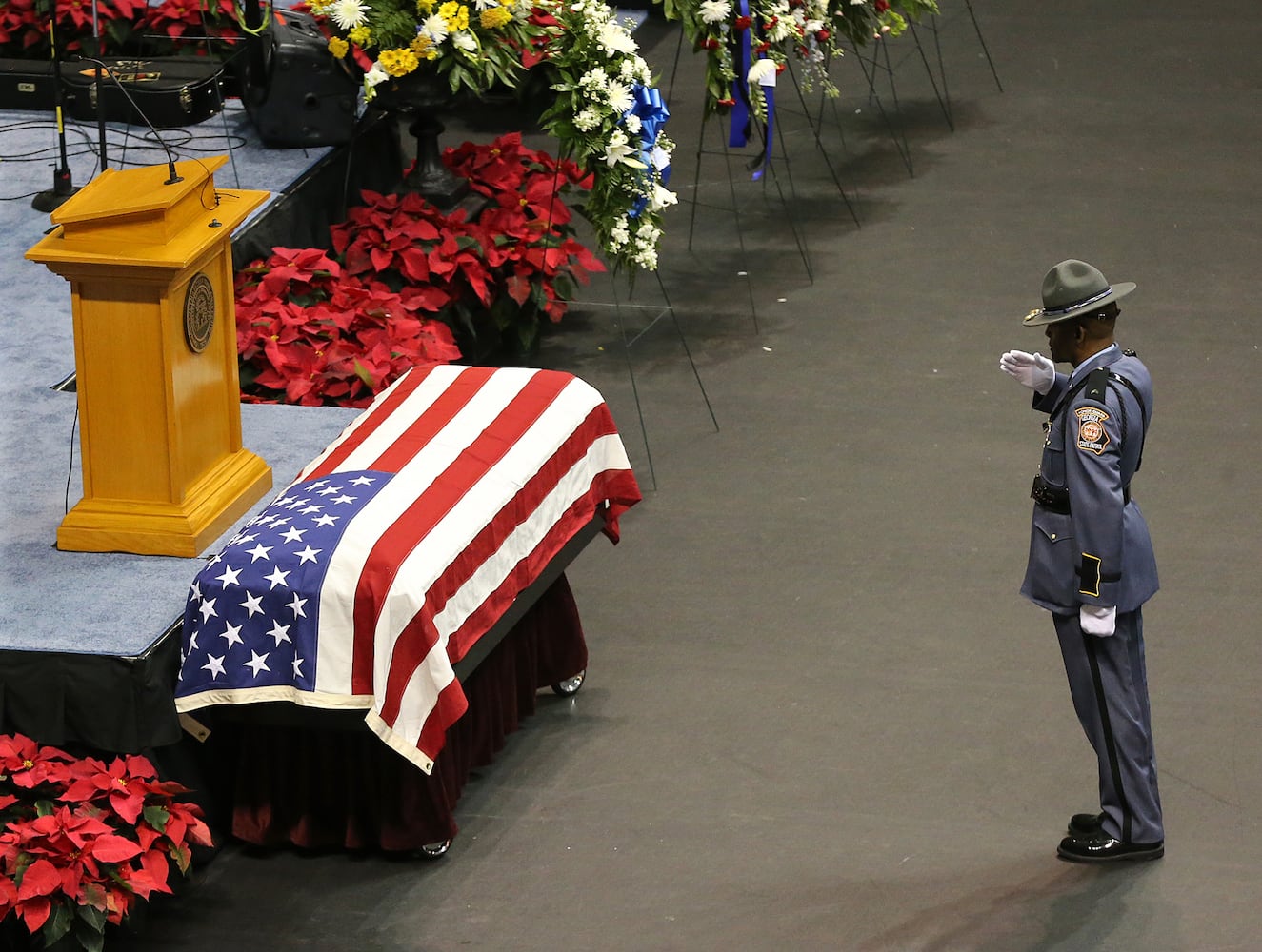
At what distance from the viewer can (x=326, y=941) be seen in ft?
14.1

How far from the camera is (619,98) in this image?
20.7 ft

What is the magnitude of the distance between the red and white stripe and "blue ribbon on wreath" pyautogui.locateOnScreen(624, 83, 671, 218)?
60.3 inches

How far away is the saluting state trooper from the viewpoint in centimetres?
420

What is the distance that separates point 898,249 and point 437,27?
2.72 metres

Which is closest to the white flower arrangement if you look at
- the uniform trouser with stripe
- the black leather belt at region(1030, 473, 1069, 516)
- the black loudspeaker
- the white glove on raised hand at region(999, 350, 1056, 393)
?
the black loudspeaker

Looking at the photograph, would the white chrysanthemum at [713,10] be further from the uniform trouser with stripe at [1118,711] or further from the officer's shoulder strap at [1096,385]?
the uniform trouser with stripe at [1118,711]

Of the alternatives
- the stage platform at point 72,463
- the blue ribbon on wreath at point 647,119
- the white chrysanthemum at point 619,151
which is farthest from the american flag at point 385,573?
the blue ribbon on wreath at point 647,119

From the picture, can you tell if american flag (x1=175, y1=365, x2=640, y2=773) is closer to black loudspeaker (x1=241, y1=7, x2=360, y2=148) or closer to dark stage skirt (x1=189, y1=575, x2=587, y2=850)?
dark stage skirt (x1=189, y1=575, x2=587, y2=850)

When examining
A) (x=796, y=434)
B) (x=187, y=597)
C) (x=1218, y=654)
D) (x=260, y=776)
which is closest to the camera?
(x=187, y=597)

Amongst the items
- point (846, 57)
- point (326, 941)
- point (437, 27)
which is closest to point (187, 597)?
point (326, 941)

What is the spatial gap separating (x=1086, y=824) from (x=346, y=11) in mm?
4092

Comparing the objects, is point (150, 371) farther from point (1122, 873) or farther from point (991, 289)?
point (991, 289)

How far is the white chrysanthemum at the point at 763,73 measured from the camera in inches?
298

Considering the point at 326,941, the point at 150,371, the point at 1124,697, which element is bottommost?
the point at 326,941
